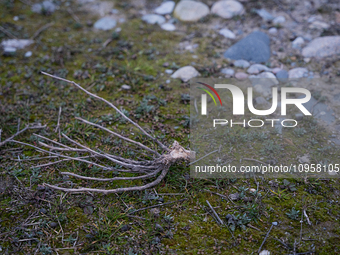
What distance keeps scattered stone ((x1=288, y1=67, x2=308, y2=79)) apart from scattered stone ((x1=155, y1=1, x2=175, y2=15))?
11.5 ft

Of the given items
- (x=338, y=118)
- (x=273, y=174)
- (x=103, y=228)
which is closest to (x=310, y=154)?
(x=273, y=174)

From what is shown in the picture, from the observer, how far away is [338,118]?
4.02 m

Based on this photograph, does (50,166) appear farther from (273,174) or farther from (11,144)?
(273,174)

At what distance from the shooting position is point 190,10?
6.55m

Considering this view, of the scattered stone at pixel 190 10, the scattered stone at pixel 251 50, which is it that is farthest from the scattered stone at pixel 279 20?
the scattered stone at pixel 190 10

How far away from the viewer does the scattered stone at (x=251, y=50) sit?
5.25 metres

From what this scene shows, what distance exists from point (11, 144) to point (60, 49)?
2.62 meters

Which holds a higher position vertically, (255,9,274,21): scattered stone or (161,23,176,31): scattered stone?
(255,9,274,21): scattered stone

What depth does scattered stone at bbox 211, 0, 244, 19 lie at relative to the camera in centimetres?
638

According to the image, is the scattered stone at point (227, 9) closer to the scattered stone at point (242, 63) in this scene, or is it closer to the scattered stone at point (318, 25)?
the scattered stone at point (318, 25)

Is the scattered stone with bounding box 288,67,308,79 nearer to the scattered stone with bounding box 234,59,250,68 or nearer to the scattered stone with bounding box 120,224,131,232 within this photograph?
the scattered stone with bounding box 234,59,250,68

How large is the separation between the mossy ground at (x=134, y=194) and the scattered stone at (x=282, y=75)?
3.46 feet

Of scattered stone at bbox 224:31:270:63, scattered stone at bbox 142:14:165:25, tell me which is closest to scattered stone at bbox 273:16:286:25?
scattered stone at bbox 224:31:270:63

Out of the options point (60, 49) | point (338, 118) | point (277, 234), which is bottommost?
point (277, 234)
